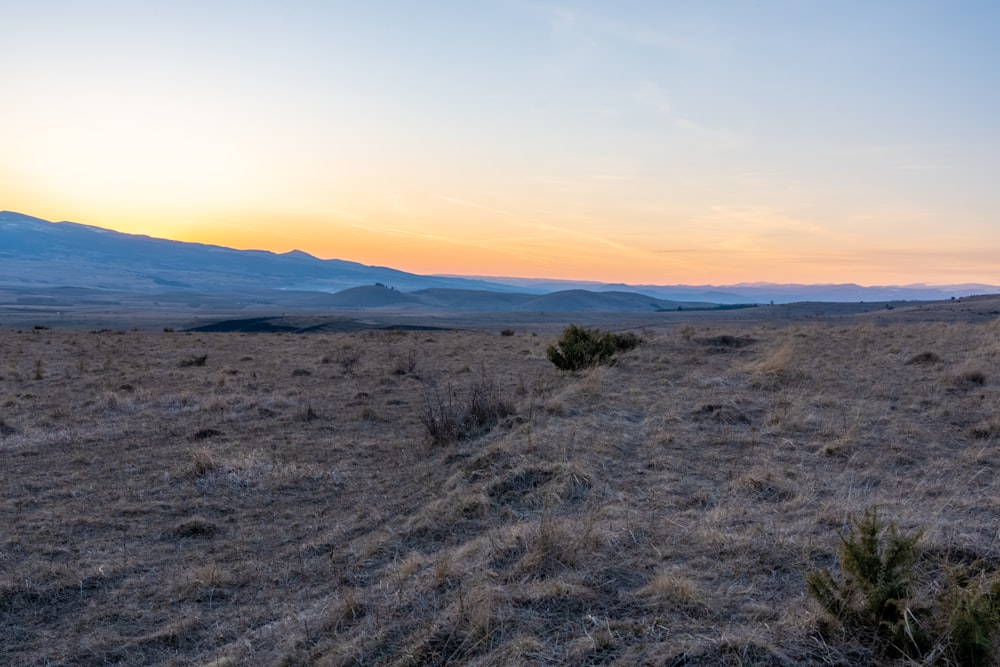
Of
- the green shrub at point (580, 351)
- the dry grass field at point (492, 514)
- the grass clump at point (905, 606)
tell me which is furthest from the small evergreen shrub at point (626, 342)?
the grass clump at point (905, 606)

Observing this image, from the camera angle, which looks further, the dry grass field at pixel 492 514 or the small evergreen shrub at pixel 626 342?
the small evergreen shrub at pixel 626 342

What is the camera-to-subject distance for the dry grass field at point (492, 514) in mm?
3988

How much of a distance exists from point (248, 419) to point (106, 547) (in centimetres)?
583

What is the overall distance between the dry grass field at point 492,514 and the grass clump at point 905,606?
0.42 ft

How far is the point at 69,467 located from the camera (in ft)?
30.8

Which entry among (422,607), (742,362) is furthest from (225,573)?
(742,362)

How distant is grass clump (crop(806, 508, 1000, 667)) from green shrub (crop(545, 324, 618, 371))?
1114 cm

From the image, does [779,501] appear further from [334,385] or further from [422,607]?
[334,385]

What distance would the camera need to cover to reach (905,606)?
3395mm

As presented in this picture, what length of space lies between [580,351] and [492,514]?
31.3 ft

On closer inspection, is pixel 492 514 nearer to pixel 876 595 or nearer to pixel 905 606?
pixel 876 595

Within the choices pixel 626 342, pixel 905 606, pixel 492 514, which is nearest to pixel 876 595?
pixel 905 606

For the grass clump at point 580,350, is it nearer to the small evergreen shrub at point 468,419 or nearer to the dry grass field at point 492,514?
the dry grass field at point 492,514

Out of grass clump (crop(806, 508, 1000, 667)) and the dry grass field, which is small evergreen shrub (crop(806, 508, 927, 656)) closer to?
grass clump (crop(806, 508, 1000, 667))
